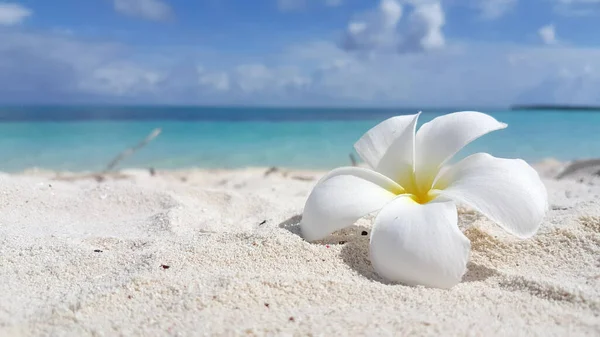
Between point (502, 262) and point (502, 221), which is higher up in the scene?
point (502, 221)

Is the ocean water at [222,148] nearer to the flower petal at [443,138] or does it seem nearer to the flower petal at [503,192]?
the flower petal at [443,138]

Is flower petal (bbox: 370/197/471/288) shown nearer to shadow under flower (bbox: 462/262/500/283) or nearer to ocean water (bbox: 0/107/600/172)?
shadow under flower (bbox: 462/262/500/283)

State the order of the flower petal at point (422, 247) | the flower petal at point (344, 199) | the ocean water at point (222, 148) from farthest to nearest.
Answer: the ocean water at point (222, 148) → the flower petal at point (344, 199) → the flower petal at point (422, 247)

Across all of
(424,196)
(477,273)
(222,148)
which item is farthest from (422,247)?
(222,148)

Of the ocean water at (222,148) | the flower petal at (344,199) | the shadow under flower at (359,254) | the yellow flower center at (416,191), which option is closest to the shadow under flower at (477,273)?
the shadow under flower at (359,254)

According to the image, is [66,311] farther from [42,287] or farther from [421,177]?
[421,177]

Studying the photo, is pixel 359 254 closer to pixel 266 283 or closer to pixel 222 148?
pixel 266 283

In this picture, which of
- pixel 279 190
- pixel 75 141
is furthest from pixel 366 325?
pixel 75 141
